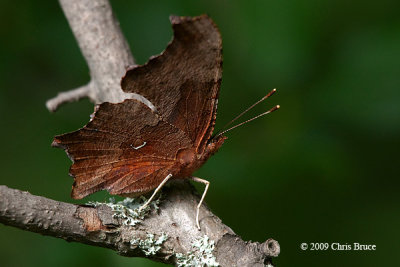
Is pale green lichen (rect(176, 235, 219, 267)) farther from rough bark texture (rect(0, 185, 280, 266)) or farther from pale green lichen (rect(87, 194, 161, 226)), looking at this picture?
pale green lichen (rect(87, 194, 161, 226))

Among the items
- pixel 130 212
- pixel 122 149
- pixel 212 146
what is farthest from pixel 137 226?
pixel 212 146

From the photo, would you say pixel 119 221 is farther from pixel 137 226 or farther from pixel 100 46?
pixel 100 46

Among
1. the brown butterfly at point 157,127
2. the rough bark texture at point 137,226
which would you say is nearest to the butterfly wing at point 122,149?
the brown butterfly at point 157,127

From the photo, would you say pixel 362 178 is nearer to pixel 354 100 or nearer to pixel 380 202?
pixel 380 202

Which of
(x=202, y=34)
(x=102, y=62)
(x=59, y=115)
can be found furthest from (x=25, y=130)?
(x=202, y=34)

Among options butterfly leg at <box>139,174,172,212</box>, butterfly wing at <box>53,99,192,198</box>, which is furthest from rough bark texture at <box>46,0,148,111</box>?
butterfly leg at <box>139,174,172,212</box>

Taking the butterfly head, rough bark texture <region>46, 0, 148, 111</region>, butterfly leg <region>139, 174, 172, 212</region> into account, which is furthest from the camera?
rough bark texture <region>46, 0, 148, 111</region>

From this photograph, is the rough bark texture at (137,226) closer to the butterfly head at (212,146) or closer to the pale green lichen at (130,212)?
the pale green lichen at (130,212)

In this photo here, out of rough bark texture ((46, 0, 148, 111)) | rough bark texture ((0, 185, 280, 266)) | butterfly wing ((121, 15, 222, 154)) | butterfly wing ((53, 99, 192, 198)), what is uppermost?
rough bark texture ((46, 0, 148, 111))
